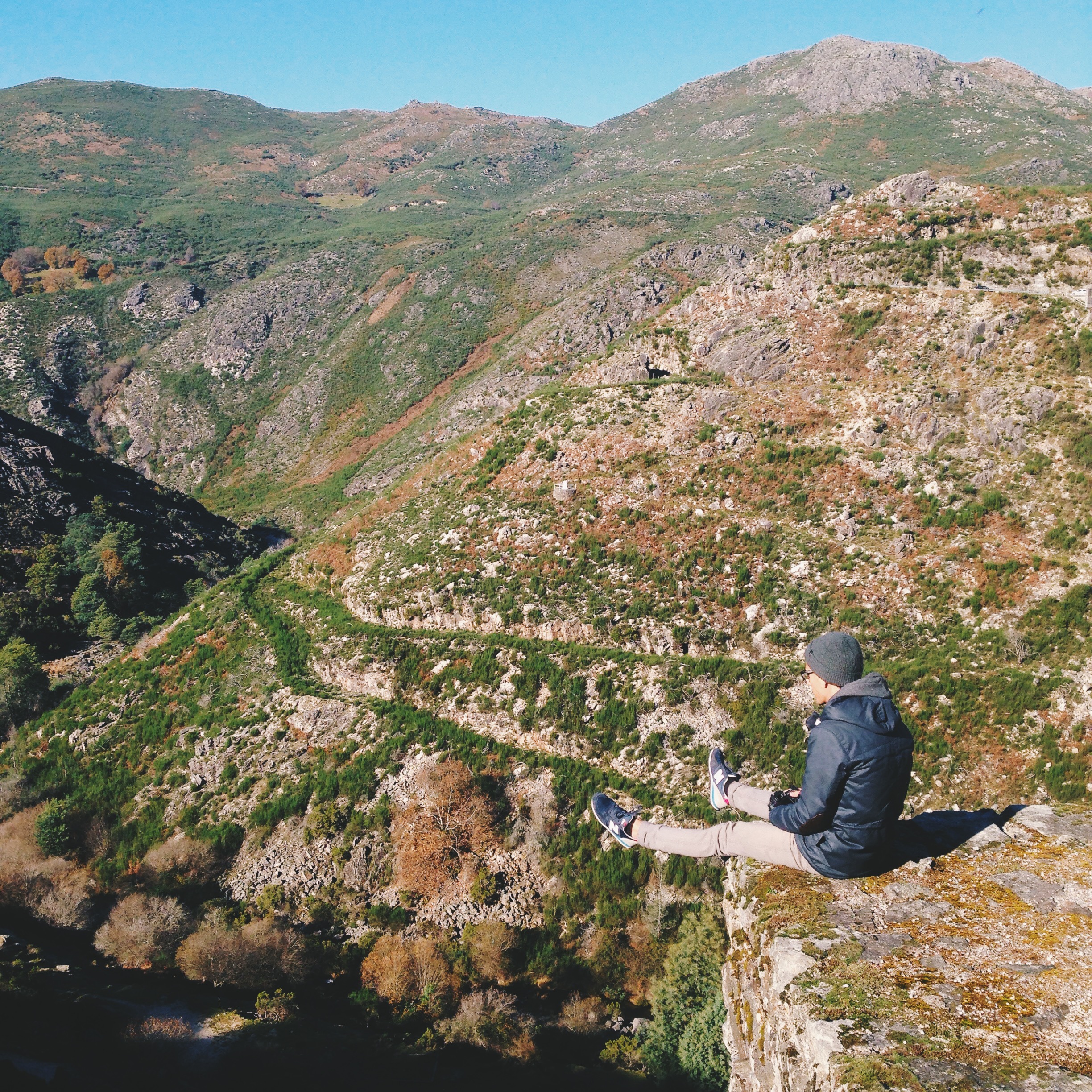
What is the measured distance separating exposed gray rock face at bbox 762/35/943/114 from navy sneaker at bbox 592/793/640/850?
229 metres

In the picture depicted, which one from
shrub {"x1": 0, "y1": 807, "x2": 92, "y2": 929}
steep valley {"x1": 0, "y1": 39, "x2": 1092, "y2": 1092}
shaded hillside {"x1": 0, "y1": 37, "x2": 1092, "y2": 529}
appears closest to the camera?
steep valley {"x1": 0, "y1": 39, "x2": 1092, "y2": 1092}

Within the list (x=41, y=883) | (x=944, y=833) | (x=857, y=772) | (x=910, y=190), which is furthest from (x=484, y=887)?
(x=910, y=190)

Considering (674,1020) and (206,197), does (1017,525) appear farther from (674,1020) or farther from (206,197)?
(206,197)

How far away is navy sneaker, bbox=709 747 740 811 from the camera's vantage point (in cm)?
1023

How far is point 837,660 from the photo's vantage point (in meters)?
7.92

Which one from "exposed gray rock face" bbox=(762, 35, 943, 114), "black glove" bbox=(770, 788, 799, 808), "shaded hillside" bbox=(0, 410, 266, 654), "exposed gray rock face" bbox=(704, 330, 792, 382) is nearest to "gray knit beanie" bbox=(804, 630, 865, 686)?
"black glove" bbox=(770, 788, 799, 808)

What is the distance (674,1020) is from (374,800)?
51.1ft

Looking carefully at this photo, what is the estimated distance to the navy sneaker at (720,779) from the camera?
403 inches

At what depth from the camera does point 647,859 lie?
2727cm

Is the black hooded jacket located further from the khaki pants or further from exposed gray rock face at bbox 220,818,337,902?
exposed gray rock face at bbox 220,818,337,902

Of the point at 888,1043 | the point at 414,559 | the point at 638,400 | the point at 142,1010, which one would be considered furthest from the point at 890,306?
the point at 142,1010

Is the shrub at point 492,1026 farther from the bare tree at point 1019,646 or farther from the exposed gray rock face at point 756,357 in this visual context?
the exposed gray rock face at point 756,357

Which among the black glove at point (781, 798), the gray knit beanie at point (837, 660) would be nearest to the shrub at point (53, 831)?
the black glove at point (781, 798)

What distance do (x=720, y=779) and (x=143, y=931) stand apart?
1104 inches
